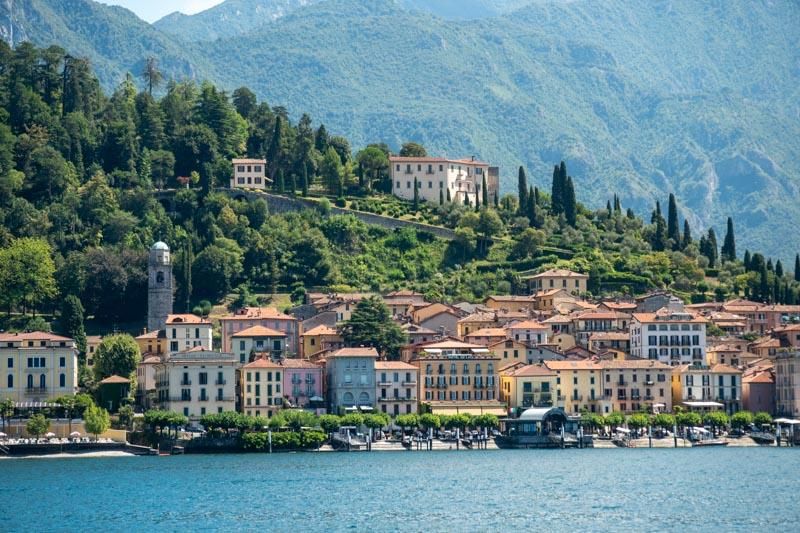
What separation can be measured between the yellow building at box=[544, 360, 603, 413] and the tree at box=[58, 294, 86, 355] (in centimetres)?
3160

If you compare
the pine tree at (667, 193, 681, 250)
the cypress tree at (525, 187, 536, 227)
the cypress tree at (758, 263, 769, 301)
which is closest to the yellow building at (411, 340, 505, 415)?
the cypress tree at (525, 187, 536, 227)

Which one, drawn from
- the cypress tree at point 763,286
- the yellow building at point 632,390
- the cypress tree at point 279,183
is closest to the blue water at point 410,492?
the yellow building at point 632,390

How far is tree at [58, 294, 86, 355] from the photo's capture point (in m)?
130

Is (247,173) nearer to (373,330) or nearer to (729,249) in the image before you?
(373,330)

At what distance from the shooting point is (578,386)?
127188 mm

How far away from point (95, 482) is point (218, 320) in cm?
4352

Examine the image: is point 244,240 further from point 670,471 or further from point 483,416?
point 670,471

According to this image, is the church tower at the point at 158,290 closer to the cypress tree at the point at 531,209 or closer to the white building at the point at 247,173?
the white building at the point at 247,173

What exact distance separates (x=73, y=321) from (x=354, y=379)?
69.3 feet

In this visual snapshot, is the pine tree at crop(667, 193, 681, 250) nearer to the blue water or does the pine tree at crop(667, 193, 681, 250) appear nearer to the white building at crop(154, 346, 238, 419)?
the blue water

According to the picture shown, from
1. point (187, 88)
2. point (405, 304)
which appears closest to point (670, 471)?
point (405, 304)

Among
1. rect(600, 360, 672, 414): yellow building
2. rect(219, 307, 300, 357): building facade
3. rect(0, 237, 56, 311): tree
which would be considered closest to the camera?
rect(600, 360, 672, 414): yellow building

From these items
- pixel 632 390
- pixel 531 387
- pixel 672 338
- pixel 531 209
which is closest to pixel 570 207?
pixel 531 209

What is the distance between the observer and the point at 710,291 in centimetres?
15875
